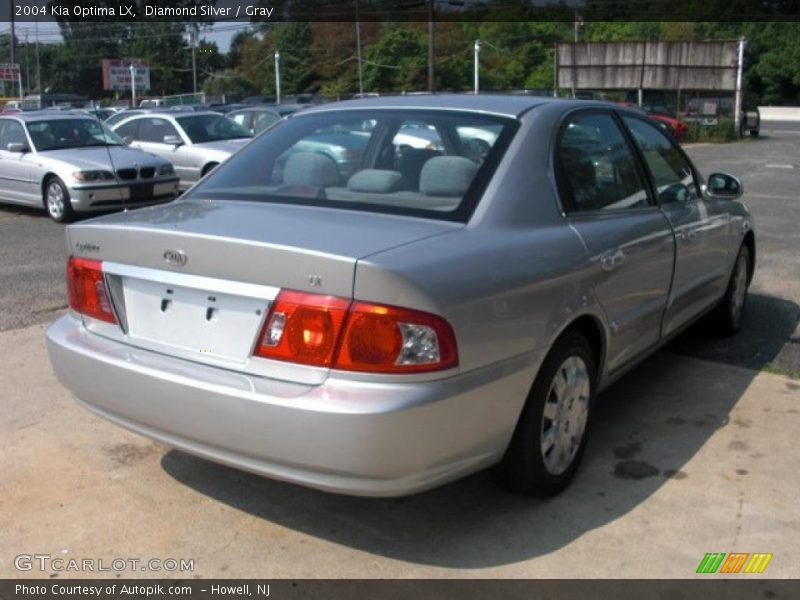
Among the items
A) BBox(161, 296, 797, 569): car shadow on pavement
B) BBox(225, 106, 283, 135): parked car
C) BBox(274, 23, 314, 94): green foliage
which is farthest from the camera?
BBox(274, 23, 314, 94): green foliage

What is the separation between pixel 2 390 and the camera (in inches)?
188

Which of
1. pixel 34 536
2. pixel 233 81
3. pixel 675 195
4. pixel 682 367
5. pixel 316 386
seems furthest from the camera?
pixel 233 81

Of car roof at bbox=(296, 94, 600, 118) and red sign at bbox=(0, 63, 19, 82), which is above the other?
red sign at bbox=(0, 63, 19, 82)

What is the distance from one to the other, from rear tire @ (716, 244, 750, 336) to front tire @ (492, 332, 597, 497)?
7.69 feet

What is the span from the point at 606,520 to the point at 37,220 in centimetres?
1072

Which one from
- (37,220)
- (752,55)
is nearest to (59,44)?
(752,55)

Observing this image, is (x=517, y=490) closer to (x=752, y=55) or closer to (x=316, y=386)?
(x=316, y=386)

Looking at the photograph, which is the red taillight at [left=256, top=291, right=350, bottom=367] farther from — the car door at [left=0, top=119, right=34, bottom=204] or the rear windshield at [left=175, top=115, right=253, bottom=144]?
the rear windshield at [left=175, top=115, right=253, bottom=144]

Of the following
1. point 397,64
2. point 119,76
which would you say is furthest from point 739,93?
point 397,64

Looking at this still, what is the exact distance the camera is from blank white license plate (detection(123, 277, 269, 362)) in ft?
9.51

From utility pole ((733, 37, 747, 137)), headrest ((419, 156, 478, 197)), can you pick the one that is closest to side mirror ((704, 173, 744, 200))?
headrest ((419, 156, 478, 197))

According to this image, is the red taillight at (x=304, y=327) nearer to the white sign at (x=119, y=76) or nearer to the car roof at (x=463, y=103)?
the car roof at (x=463, y=103)

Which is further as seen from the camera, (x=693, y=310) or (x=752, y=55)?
(x=752, y=55)

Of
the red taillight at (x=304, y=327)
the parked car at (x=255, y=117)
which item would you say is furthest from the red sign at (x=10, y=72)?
the red taillight at (x=304, y=327)
